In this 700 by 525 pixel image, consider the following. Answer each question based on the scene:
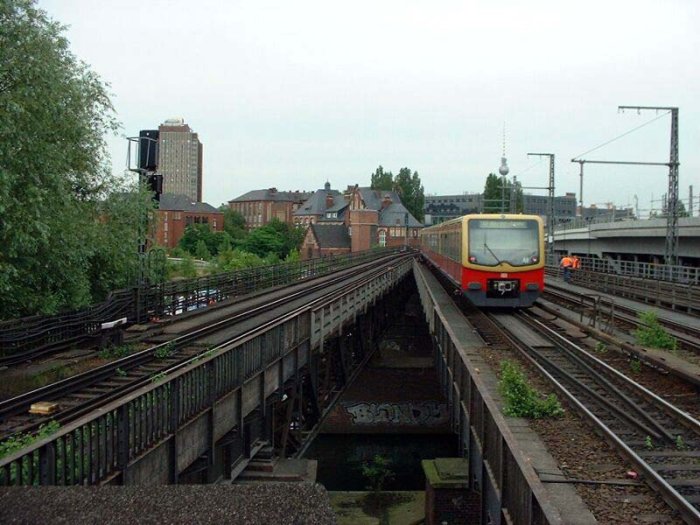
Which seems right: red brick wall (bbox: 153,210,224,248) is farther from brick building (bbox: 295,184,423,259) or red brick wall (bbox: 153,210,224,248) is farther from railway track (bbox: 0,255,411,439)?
railway track (bbox: 0,255,411,439)

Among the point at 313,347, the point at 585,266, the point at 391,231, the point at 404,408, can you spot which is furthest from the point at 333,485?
the point at 391,231

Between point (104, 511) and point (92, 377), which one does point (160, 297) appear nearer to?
point (92, 377)

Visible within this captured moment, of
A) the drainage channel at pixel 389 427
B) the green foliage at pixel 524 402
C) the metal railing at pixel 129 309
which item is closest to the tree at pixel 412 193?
the drainage channel at pixel 389 427

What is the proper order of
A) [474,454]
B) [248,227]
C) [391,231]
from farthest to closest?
[248,227], [391,231], [474,454]

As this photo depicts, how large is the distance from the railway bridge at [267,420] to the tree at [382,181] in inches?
4277

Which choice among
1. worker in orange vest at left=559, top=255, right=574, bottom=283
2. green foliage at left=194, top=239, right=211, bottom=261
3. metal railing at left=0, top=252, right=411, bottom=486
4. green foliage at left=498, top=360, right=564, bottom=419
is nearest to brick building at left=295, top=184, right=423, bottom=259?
green foliage at left=194, top=239, right=211, bottom=261

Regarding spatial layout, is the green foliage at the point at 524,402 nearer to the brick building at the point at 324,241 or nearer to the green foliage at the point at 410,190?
the brick building at the point at 324,241

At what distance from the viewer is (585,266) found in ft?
173

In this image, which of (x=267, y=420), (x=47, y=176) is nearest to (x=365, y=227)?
(x=47, y=176)

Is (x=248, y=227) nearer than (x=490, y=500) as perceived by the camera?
No

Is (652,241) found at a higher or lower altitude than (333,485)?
higher

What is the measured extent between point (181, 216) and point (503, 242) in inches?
4244

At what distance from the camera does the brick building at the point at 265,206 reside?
155375mm

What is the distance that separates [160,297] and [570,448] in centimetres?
1496
